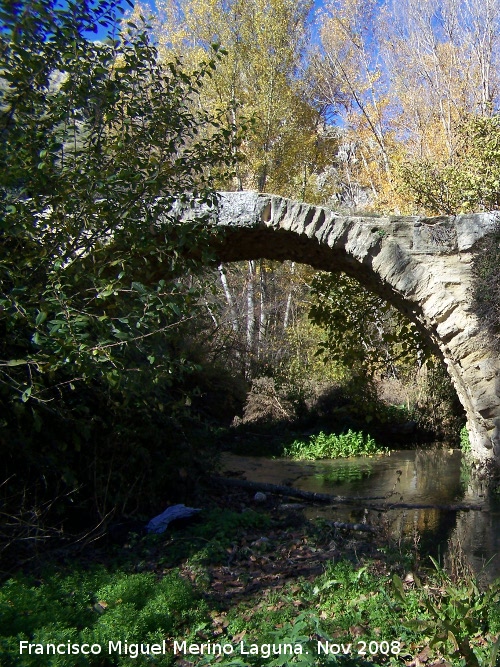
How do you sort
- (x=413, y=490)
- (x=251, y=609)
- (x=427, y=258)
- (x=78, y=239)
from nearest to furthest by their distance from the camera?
(x=251, y=609)
(x=78, y=239)
(x=427, y=258)
(x=413, y=490)

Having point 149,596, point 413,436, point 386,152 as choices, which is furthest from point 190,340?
point 386,152

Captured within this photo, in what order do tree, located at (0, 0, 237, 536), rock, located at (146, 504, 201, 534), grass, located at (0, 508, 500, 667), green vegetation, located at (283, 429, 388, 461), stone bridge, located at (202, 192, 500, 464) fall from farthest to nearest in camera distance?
green vegetation, located at (283, 429, 388, 461)
stone bridge, located at (202, 192, 500, 464)
rock, located at (146, 504, 201, 534)
tree, located at (0, 0, 237, 536)
grass, located at (0, 508, 500, 667)

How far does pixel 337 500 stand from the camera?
666 centimetres

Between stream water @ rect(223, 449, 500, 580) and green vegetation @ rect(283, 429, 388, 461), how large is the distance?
1.13 ft

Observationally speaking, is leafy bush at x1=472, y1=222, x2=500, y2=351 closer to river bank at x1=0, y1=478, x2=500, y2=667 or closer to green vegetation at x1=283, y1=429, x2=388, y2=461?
river bank at x1=0, y1=478, x2=500, y2=667

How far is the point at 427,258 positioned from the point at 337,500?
109 inches

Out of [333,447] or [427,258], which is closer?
[427,258]

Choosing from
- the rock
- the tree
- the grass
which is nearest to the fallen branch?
the rock

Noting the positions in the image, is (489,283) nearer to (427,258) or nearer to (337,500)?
(427,258)

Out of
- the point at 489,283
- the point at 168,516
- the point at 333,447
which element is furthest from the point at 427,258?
the point at 333,447

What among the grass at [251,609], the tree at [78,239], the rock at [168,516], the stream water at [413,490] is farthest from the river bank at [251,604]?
the tree at [78,239]

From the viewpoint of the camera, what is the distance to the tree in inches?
128

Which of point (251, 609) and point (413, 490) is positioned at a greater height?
point (413, 490)

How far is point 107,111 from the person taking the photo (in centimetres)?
403
